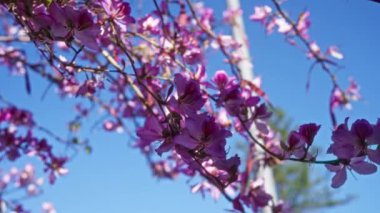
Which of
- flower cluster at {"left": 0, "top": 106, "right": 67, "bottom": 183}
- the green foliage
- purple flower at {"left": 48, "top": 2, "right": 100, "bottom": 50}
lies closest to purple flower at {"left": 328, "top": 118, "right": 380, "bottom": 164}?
purple flower at {"left": 48, "top": 2, "right": 100, "bottom": 50}

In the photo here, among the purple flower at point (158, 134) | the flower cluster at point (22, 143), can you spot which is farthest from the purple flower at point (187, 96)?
the flower cluster at point (22, 143)

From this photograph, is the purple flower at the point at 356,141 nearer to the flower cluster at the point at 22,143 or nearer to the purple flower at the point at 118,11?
the purple flower at the point at 118,11

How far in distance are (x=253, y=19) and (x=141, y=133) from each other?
1.59m

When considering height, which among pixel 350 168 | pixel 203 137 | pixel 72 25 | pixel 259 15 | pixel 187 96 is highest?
pixel 259 15

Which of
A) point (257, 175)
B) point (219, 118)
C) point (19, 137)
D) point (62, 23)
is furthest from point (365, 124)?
point (19, 137)

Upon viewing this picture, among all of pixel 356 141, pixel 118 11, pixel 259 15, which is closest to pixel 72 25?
pixel 118 11

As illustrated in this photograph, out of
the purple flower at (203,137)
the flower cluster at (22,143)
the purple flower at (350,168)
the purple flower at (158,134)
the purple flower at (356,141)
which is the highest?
the flower cluster at (22,143)

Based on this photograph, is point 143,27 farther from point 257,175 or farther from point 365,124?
point 365,124

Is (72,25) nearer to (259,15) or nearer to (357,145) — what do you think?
(357,145)

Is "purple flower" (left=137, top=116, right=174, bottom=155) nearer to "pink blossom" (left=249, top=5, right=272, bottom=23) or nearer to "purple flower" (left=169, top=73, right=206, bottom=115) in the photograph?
"purple flower" (left=169, top=73, right=206, bottom=115)

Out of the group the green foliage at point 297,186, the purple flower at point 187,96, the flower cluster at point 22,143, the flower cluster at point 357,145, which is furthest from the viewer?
the green foliage at point 297,186

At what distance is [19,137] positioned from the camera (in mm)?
1696

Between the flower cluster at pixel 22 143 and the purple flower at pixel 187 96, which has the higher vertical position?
the flower cluster at pixel 22 143

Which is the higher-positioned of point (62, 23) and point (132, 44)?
point (132, 44)
